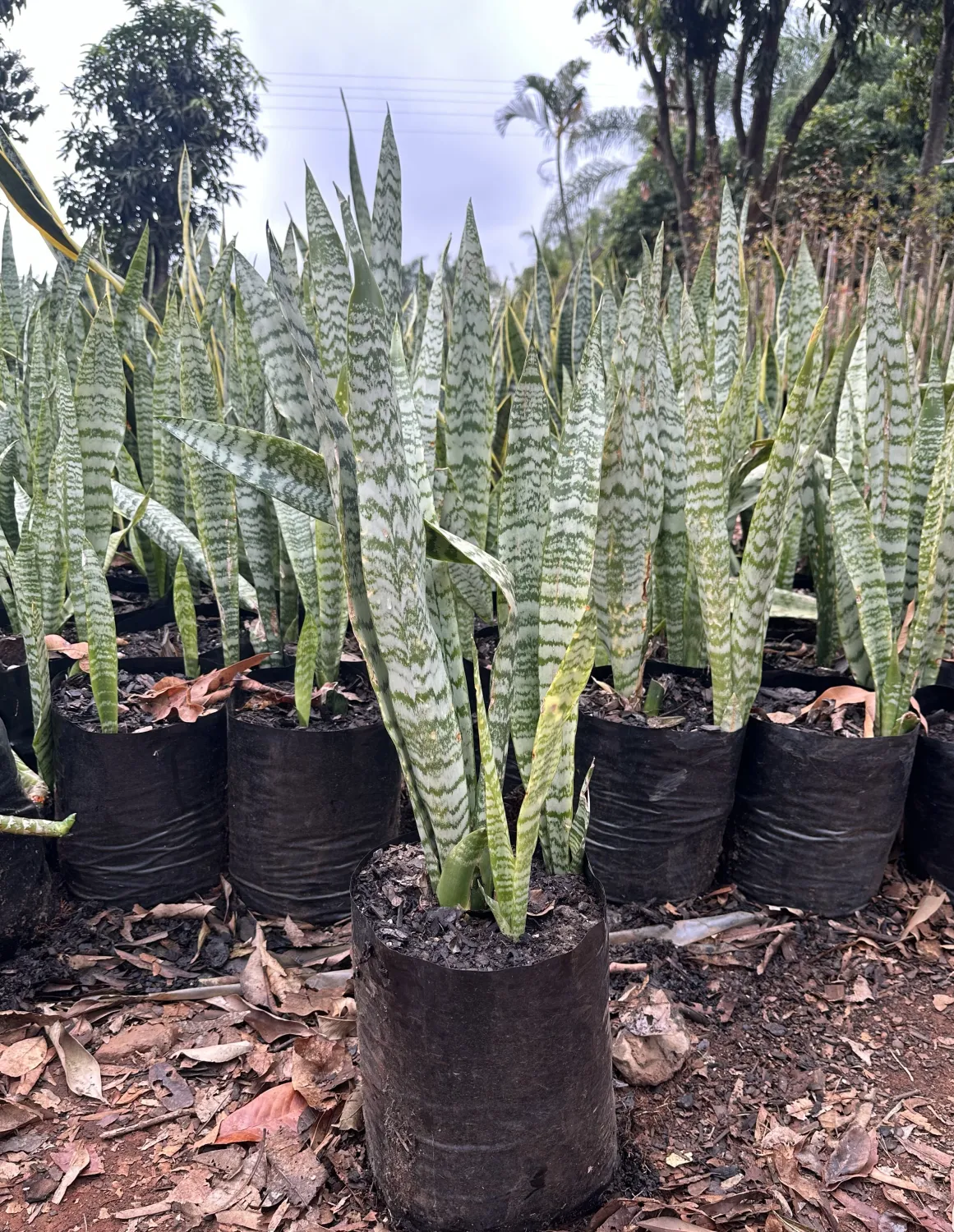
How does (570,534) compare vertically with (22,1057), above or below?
above

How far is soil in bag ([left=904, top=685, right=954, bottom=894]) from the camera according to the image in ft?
4.47

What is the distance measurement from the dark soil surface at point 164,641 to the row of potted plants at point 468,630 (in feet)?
0.23

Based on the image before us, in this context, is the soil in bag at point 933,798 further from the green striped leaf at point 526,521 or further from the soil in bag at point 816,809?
the green striped leaf at point 526,521

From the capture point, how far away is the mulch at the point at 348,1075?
85cm

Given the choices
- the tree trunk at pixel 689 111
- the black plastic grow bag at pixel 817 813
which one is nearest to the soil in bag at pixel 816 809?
the black plastic grow bag at pixel 817 813

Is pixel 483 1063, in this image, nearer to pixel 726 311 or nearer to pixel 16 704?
pixel 16 704

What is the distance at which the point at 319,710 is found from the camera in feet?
4.32

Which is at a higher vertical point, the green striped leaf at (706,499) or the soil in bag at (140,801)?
the green striped leaf at (706,499)

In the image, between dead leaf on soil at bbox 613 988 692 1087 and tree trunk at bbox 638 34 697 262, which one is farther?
tree trunk at bbox 638 34 697 262

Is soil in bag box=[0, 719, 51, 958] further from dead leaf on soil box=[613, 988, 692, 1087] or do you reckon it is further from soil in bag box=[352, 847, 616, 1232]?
dead leaf on soil box=[613, 988, 692, 1087]

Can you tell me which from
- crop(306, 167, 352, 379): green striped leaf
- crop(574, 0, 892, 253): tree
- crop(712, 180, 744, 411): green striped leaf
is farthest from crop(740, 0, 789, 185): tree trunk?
crop(306, 167, 352, 379): green striped leaf

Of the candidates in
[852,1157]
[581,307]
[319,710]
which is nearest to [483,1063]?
[852,1157]

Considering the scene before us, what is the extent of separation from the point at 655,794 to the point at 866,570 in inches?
17.2

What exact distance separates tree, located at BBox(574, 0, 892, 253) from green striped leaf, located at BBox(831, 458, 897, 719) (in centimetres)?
1031
